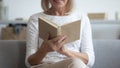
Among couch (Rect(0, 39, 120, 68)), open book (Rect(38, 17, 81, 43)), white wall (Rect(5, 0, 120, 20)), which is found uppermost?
open book (Rect(38, 17, 81, 43))

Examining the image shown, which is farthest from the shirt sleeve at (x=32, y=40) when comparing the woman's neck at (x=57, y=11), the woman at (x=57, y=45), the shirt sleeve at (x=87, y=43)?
the shirt sleeve at (x=87, y=43)

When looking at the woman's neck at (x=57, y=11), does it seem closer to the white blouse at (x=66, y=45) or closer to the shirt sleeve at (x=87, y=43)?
the white blouse at (x=66, y=45)

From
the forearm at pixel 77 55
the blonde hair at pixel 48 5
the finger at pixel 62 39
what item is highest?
the blonde hair at pixel 48 5

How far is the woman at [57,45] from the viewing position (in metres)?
1.30

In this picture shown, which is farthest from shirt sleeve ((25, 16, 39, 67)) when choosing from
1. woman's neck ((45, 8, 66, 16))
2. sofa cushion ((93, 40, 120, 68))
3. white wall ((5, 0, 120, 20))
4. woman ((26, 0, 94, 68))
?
white wall ((5, 0, 120, 20))

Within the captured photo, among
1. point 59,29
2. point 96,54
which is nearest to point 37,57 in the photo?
point 59,29

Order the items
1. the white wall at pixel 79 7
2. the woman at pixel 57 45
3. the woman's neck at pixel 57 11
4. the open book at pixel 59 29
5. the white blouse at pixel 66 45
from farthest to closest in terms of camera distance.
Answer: the white wall at pixel 79 7 → the woman's neck at pixel 57 11 → the white blouse at pixel 66 45 → the woman at pixel 57 45 → the open book at pixel 59 29

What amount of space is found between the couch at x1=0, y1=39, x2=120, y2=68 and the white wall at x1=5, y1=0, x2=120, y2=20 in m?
3.01

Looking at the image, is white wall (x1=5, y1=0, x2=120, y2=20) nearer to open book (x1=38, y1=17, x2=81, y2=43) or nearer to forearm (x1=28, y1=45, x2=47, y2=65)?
forearm (x1=28, y1=45, x2=47, y2=65)

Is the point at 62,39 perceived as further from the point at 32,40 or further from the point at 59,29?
the point at 32,40

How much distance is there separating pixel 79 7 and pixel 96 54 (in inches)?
121

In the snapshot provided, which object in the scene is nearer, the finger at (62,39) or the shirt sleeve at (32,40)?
the finger at (62,39)

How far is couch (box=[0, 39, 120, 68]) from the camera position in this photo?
5.31 feet

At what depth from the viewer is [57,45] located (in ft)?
4.05
